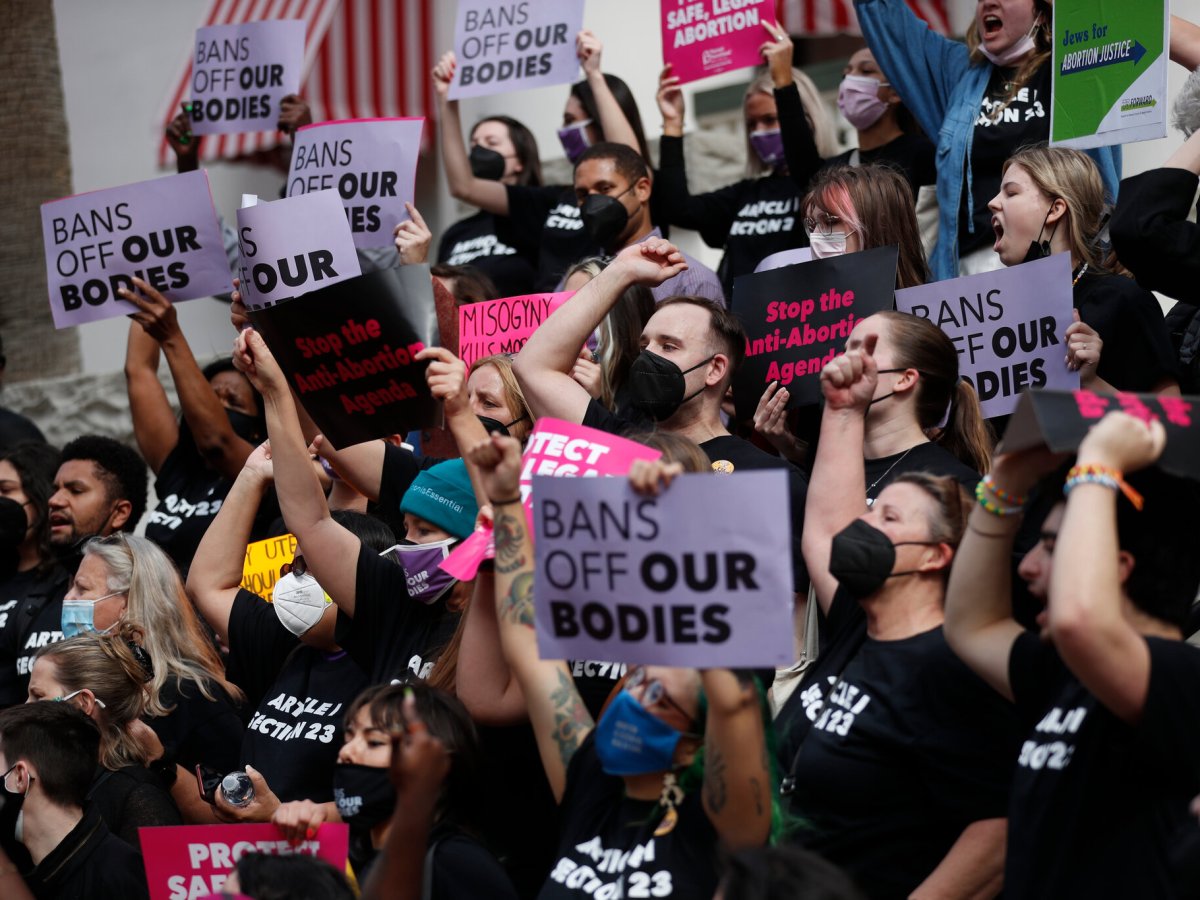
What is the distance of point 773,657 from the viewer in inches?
131

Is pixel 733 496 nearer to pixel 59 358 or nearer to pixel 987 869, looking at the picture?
pixel 987 869

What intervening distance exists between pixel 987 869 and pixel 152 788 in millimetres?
2760

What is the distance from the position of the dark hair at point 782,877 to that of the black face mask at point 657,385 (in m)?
2.33

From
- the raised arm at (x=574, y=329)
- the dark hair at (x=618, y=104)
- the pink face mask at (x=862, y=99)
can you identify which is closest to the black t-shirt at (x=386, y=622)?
the raised arm at (x=574, y=329)

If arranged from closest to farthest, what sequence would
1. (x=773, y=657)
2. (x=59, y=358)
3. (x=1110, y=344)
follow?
(x=773, y=657) → (x=1110, y=344) → (x=59, y=358)

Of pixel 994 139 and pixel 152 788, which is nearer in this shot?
pixel 152 788

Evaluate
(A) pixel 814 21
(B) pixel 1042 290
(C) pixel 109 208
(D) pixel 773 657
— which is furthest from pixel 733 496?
(A) pixel 814 21

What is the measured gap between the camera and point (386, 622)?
495 cm

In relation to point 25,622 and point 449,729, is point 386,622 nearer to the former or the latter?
point 449,729

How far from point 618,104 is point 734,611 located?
499cm

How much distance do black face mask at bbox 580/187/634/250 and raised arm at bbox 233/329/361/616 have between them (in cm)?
226

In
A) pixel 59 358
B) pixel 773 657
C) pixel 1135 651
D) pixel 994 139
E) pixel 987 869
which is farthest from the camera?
pixel 59 358

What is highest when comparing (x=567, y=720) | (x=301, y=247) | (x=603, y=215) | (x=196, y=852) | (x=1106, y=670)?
(x=301, y=247)

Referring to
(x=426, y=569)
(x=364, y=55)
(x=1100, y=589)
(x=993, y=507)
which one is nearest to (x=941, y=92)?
(x=426, y=569)
